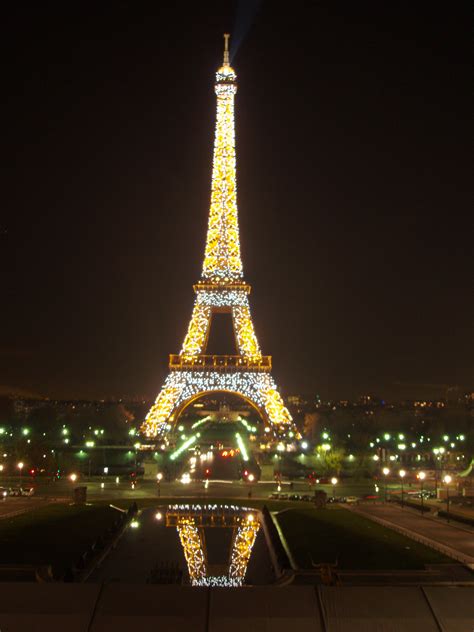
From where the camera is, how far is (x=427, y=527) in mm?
31938

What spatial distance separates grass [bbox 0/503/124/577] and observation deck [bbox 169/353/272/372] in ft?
95.8

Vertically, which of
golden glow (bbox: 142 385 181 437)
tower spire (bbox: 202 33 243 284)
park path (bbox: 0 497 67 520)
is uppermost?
tower spire (bbox: 202 33 243 284)

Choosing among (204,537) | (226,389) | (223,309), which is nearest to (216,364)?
(226,389)

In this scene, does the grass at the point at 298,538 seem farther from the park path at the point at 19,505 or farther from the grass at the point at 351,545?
the park path at the point at 19,505

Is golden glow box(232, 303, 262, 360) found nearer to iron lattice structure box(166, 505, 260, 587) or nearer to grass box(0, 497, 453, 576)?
iron lattice structure box(166, 505, 260, 587)

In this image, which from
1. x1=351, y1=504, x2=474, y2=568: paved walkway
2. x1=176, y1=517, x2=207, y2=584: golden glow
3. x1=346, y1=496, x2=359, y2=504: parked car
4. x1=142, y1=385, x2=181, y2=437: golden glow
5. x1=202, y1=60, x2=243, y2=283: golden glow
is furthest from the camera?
x1=202, y1=60, x2=243, y2=283: golden glow

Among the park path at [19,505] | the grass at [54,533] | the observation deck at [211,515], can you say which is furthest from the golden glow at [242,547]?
the park path at [19,505]

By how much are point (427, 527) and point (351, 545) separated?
23.7ft

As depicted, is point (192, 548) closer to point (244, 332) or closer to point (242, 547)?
point (242, 547)

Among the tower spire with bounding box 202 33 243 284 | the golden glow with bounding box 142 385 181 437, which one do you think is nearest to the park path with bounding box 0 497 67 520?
the golden glow with bounding box 142 385 181 437

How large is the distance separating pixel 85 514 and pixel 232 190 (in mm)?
40758

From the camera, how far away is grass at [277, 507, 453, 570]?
23.5 metres

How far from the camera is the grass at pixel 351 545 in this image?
77.0 ft

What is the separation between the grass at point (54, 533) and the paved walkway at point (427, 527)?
45.1 feet
